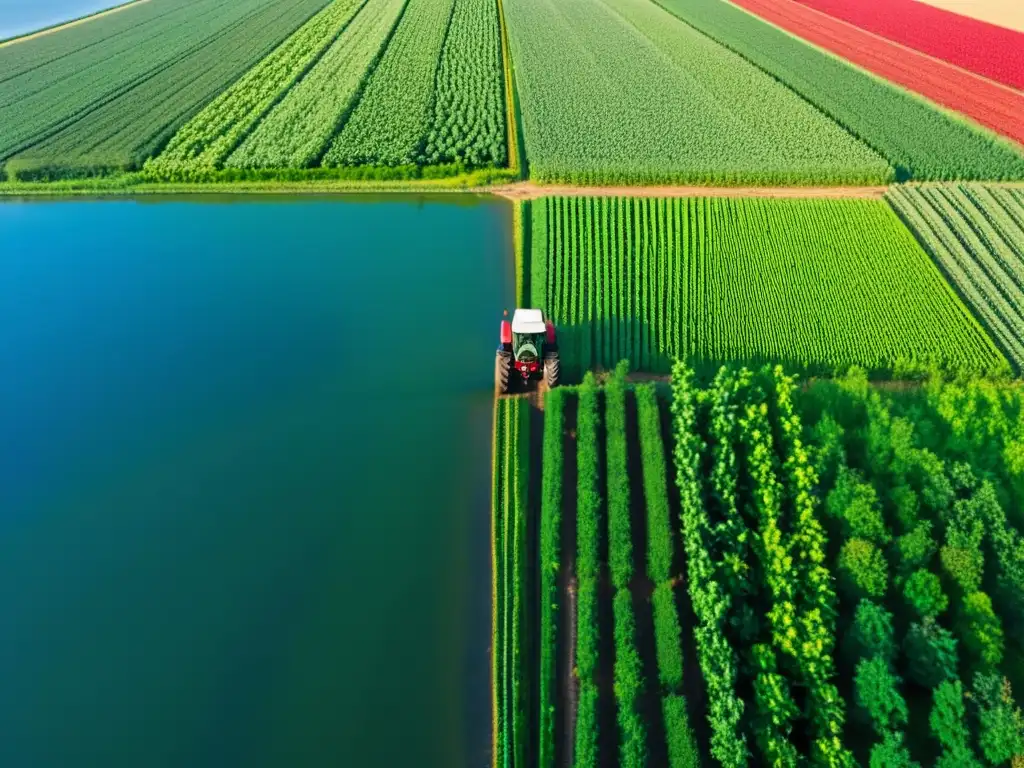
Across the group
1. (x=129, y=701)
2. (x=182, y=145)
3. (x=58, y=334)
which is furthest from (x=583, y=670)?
(x=182, y=145)

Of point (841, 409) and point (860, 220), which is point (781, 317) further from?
point (860, 220)

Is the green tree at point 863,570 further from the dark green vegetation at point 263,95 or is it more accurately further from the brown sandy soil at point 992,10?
the brown sandy soil at point 992,10

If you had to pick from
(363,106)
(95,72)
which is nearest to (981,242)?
(363,106)

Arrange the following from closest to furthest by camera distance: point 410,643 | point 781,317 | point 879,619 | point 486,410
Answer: point 879,619
point 410,643
point 486,410
point 781,317

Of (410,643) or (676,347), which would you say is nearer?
(410,643)

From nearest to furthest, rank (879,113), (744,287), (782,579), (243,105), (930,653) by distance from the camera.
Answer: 1. (930,653)
2. (782,579)
3. (744,287)
4. (879,113)
5. (243,105)

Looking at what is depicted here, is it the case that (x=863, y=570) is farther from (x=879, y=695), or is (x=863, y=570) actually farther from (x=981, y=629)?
(x=879, y=695)

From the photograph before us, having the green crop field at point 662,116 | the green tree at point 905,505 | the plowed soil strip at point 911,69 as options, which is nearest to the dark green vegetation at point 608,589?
the green tree at point 905,505
